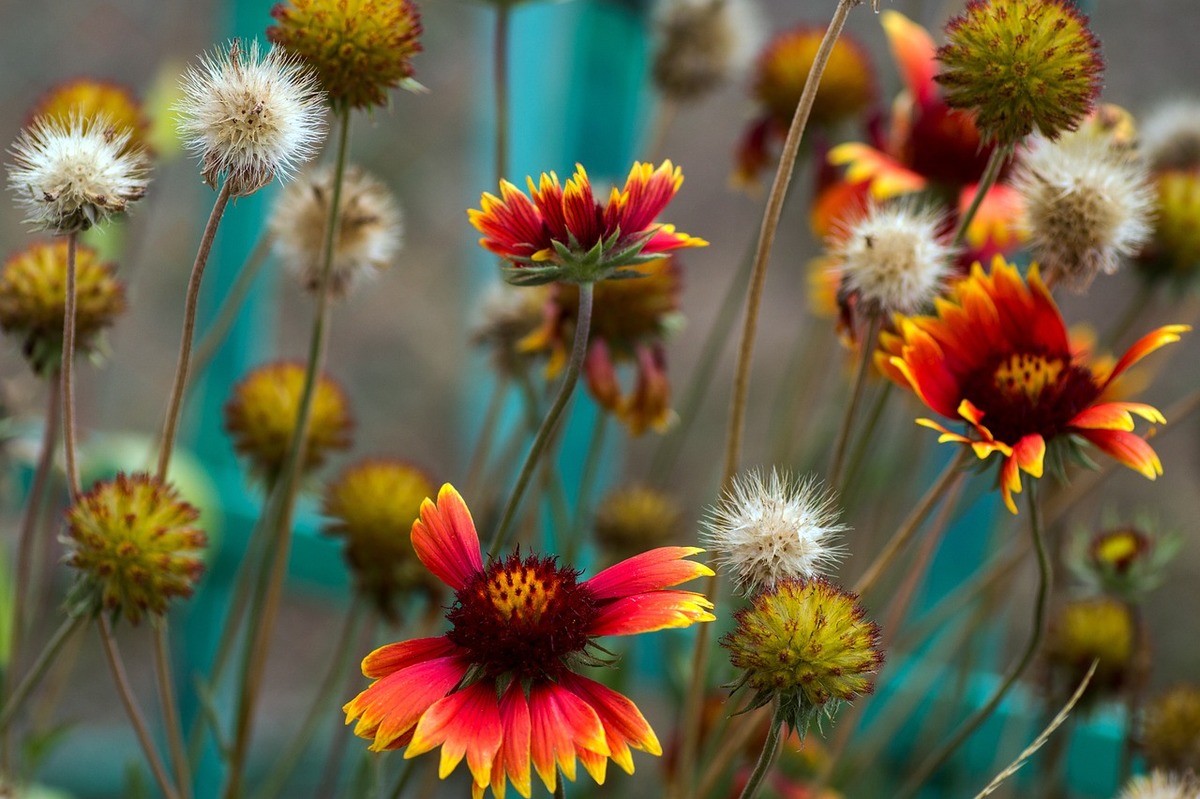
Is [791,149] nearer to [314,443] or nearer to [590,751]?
[590,751]

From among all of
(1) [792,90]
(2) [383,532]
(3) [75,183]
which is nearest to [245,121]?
(3) [75,183]

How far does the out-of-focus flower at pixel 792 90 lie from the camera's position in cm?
90

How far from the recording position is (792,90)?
0.90 metres

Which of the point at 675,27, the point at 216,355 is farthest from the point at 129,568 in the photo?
the point at 216,355

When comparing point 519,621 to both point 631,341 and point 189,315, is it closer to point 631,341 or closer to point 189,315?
point 189,315

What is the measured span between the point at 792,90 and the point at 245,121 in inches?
21.8

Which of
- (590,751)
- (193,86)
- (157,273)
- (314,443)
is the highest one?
(157,273)

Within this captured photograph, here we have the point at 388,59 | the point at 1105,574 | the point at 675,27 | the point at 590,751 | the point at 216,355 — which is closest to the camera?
the point at 590,751

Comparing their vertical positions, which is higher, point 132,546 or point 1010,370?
point 1010,370

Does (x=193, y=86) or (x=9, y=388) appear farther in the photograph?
(x=9, y=388)

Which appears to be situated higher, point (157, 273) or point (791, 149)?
point (157, 273)

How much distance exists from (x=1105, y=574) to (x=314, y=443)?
461 millimetres

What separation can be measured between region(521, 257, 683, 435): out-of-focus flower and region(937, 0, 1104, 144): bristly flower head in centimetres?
25

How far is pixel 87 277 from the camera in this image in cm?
58
